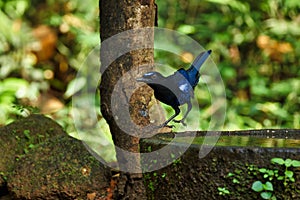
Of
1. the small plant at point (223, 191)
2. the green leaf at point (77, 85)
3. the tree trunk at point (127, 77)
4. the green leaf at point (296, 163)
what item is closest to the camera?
the green leaf at point (296, 163)

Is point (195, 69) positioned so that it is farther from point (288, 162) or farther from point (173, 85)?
point (288, 162)

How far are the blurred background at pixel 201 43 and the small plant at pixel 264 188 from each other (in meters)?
3.39

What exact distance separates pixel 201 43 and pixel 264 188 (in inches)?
164

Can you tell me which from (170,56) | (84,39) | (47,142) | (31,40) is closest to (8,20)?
(31,40)

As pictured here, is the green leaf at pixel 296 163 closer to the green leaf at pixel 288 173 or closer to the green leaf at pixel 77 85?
the green leaf at pixel 288 173

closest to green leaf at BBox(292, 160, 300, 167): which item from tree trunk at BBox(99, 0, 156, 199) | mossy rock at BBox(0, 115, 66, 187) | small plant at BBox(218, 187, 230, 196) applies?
small plant at BBox(218, 187, 230, 196)

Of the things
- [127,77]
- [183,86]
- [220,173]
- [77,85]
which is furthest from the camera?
[77,85]

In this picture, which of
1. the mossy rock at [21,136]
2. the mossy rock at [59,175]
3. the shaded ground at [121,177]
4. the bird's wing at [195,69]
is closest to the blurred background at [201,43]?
the mossy rock at [21,136]

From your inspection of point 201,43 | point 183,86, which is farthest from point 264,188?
point 201,43

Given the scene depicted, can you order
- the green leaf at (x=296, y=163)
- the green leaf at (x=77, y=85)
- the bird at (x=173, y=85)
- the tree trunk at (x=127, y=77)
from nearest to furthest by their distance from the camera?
the green leaf at (x=296, y=163)
the bird at (x=173, y=85)
the tree trunk at (x=127, y=77)
the green leaf at (x=77, y=85)

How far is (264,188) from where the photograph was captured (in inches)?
71.3

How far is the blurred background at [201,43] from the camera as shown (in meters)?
5.43

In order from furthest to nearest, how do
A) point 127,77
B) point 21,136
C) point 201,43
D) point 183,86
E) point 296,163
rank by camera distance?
point 201,43
point 21,136
point 127,77
point 183,86
point 296,163

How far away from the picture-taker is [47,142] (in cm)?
278
